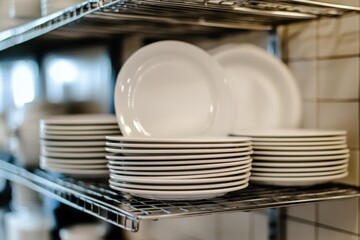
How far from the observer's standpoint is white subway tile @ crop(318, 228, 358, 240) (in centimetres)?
92

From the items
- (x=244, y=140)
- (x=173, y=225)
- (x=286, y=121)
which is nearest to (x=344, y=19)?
(x=286, y=121)

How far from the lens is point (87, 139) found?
938mm

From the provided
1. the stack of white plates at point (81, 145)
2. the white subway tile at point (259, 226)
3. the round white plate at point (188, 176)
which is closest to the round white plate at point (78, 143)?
the stack of white plates at point (81, 145)

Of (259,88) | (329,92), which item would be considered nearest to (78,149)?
(259,88)

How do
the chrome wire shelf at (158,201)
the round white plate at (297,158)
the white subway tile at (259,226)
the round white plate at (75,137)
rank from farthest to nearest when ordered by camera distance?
the white subway tile at (259,226), the round white plate at (75,137), the round white plate at (297,158), the chrome wire shelf at (158,201)

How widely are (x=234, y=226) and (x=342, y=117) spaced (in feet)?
1.25

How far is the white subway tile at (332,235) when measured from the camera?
917 millimetres

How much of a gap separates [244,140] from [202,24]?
1.07ft

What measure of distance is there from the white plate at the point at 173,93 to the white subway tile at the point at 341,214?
9.1 inches

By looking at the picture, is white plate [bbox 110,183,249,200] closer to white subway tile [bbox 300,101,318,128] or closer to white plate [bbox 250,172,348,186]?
white plate [bbox 250,172,348,186]

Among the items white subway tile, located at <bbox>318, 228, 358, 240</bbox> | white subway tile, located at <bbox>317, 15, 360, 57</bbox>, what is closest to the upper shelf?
white subway tile, located at <bbox>317, 15, 360, 57</bbox>

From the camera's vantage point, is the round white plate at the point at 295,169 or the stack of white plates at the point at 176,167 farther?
the round white plate at the point at 295,169

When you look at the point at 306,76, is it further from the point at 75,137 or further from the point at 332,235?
the point at 75,137

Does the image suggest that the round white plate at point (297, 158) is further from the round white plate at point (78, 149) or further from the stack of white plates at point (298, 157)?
the round white plate at point (78, 149)
